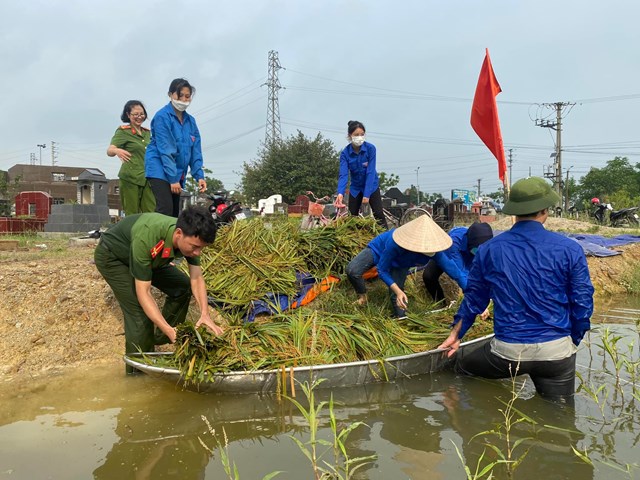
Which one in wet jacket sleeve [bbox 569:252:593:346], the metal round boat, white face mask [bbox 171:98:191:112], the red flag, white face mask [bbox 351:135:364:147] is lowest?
the metal round boat

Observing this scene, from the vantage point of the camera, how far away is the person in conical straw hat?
12.9 ft

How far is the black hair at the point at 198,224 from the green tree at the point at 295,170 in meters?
28.2

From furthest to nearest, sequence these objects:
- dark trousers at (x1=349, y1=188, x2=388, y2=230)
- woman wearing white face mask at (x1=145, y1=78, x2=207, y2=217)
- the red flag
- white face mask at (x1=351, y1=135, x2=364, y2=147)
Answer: dark trousers at (x1=349, y1=188, x2=388, y2=230) → white face mask at (x1=351, y1=135, x2=364, y2=147) → the red flag → woman wearing white face mask at (x1=145, y1=78, x2=207, y2=217)

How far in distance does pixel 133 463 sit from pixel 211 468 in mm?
405

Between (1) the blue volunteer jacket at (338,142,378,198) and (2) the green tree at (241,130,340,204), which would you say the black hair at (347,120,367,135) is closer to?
(1) the blue volunteer jacket at (338,142,378,198)

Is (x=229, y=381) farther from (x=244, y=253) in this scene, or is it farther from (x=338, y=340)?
(x=244, y=253)

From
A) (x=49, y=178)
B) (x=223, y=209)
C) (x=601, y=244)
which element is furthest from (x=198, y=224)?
(x=49, y=178)

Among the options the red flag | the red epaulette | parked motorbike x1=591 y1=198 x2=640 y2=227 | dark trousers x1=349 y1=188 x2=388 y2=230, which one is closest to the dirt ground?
the red epaulette

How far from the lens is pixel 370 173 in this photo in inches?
220

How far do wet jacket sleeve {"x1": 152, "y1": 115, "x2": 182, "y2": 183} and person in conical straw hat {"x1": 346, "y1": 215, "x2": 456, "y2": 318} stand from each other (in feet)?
6.20

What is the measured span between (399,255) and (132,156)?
2817 millimetres

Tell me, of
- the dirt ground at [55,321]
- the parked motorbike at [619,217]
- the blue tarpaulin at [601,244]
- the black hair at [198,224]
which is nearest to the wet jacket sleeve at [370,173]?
the dirt ground at [55,321]

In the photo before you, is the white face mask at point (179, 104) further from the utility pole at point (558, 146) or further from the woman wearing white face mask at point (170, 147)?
the utility pole at point (558, 146)

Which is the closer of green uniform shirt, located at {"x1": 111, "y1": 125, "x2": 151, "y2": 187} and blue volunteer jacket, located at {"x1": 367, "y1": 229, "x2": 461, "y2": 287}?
blue volunteer jacket, located at {"x1": 367, "y1": 229, "x2": 461, "y2": 287}
